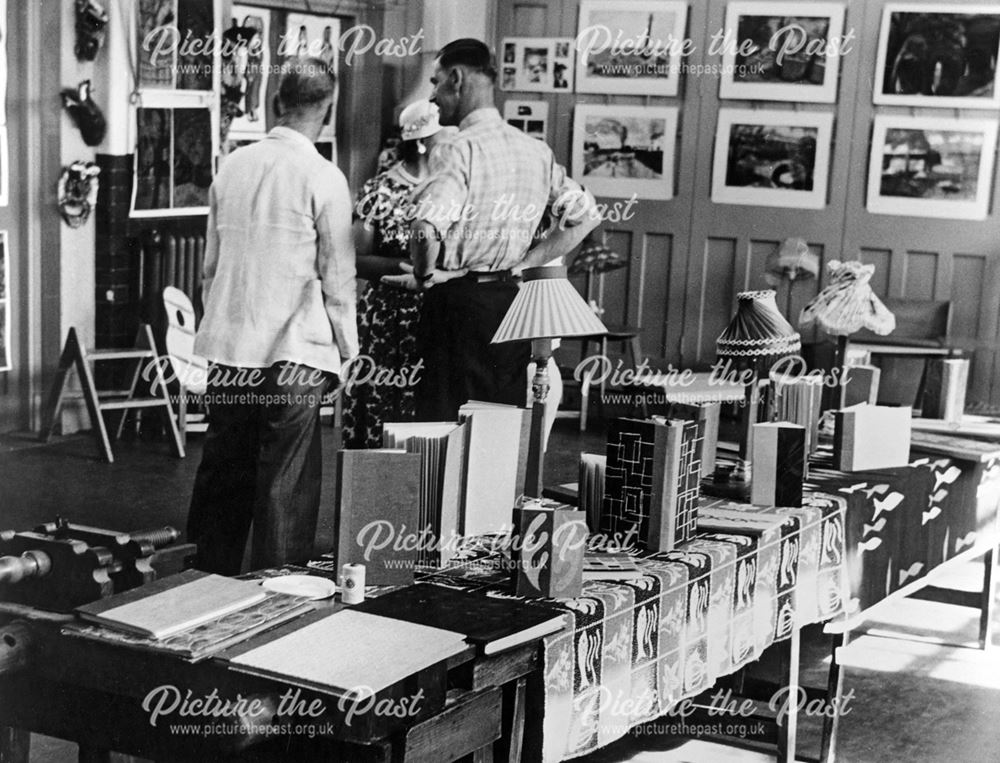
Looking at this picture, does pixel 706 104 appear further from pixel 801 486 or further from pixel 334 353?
pixel 801 486

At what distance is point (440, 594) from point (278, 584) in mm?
315

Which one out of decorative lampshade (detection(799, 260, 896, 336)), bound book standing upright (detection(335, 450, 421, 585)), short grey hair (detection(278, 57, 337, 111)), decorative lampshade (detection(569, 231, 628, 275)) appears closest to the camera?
bound book standing upright (detection(335, 450, 421, 585))

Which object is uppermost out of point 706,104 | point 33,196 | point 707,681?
point 706,104

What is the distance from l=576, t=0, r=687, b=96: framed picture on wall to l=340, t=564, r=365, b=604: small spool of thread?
761cm

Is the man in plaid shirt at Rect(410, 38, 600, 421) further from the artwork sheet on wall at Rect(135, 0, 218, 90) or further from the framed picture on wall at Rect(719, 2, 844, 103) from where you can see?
the framed picture on wall at Rect(719, 2, 844, 103)

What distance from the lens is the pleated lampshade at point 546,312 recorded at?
3086mm

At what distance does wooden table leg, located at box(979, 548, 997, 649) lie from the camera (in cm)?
525

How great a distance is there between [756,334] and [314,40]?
634 centimetres

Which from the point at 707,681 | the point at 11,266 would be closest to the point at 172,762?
the point at 707,681

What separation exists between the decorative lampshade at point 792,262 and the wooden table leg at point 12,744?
720cm

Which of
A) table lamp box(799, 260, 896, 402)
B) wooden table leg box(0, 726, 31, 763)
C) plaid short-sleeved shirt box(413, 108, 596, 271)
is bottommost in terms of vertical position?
wooden table leg box(0, 726, 31, 763)

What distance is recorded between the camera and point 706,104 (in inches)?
378

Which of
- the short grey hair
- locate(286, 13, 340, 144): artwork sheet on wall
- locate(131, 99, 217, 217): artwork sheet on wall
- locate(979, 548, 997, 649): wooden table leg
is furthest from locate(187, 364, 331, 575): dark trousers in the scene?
locate(286, 13, 340, 144): artwork sheet on wall

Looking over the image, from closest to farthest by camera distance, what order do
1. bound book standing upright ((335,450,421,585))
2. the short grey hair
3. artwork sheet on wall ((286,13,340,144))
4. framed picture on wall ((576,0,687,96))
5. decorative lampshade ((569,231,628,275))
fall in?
bound book standing upright ((335,450,421,585)), the short grey hair, artwork sheet on wall ((286,13,340,144)), decorative lampshade ((569,231,628,275)), framed picture on wall ((576,0,687,96))
